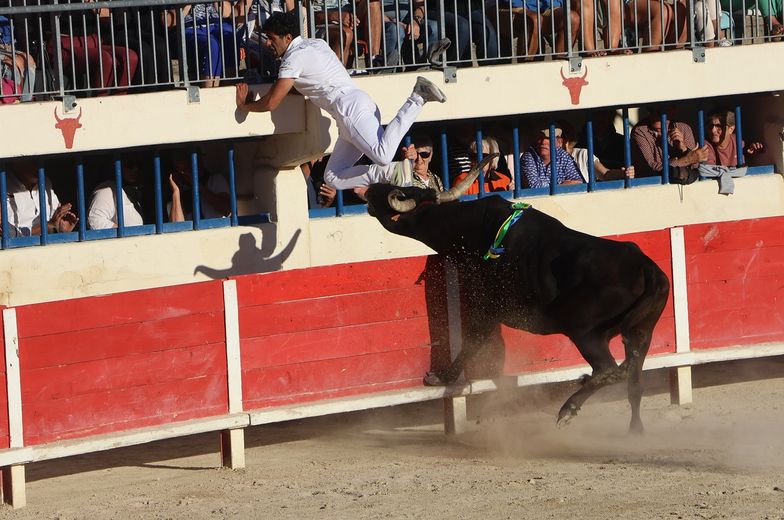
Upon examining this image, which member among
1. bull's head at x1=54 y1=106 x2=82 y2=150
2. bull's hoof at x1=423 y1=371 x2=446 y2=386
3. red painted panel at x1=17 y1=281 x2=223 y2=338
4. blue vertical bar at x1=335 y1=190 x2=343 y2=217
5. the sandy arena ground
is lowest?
the sandy arena ground

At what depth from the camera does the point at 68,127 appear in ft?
29.5

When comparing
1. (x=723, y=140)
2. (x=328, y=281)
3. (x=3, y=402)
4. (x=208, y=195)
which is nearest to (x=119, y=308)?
(x=3, y=402)

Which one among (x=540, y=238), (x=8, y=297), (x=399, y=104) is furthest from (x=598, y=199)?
(x=8, y=297)

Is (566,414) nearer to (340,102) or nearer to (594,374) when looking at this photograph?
(594,374)

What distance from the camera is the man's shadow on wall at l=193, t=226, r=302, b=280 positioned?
9.76 metres

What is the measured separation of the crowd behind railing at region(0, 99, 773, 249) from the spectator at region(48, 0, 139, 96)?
525 millimetres

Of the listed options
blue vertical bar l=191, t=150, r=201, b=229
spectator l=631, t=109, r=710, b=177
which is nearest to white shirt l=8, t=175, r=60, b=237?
blue vertical bar l=191, t=150, r=201, b=229

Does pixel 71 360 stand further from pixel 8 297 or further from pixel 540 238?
pixel 540 238

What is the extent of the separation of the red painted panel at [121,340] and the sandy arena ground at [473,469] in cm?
68

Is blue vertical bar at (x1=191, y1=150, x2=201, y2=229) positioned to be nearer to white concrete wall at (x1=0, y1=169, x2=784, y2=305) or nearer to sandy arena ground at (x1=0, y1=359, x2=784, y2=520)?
white concrete wall at (x1=0, y1=169, x2=784, y2=305)

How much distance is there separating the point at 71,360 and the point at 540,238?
252cm

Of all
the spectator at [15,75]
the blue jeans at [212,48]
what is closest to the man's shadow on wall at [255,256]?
the blue jeans at [212,48]

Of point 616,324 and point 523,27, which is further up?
point 523,27

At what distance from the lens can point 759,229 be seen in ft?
30.5
